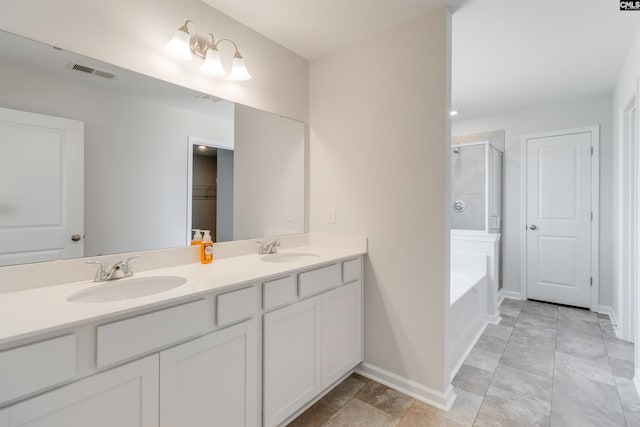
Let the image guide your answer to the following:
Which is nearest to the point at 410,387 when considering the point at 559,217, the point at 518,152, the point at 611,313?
the point at 611,313

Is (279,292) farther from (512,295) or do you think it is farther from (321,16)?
(512,295)

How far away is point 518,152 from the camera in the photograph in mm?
3861

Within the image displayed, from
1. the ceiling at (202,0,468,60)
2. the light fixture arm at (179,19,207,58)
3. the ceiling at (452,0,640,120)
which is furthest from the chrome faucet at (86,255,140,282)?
the ceiling at (452,0,640,120)

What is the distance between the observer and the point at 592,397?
74.2 inches

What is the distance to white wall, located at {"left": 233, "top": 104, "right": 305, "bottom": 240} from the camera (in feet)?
6.72

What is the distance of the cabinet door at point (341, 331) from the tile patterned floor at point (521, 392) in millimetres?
170

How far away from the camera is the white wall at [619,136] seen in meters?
2.23

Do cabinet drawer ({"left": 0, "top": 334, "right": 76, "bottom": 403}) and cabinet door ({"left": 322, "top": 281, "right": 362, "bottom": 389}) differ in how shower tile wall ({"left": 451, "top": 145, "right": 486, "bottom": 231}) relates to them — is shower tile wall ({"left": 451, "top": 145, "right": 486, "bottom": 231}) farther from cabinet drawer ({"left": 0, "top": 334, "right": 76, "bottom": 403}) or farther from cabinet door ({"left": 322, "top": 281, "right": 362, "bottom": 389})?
cabinet drawer ({"left": 0, "top": 334, "right": 76, "bottom": 403})

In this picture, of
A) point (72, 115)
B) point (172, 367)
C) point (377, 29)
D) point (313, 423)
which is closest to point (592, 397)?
point (313, 423)

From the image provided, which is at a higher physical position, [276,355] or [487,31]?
[487,31]

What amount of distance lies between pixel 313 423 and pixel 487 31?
278 centimetres

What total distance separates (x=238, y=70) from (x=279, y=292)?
1.34 m

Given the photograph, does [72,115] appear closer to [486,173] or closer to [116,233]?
[116,233]

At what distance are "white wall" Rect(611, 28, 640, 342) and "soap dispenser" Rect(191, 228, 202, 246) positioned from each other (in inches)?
113
